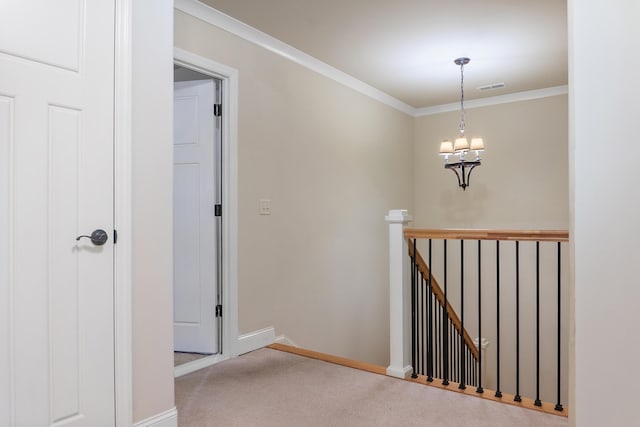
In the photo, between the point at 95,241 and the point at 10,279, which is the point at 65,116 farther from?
the point at 10,279

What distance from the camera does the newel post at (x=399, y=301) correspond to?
2.76m

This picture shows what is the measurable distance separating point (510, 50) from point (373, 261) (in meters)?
2.57

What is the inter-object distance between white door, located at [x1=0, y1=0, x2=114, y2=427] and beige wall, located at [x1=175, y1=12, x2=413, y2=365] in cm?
127

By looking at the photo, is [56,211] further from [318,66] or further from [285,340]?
[318,66]

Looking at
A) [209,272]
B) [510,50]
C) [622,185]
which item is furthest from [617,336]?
[510,50]

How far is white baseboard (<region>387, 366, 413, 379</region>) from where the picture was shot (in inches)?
108

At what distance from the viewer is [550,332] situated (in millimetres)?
5027

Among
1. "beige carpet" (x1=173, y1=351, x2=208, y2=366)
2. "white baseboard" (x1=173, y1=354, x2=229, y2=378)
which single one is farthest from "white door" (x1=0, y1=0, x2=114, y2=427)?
"beige carpet" (x1=173, y1=351, x2=208, y2=366)

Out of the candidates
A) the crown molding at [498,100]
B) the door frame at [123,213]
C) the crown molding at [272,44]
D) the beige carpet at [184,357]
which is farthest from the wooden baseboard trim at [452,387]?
the crown molding at [498,100]

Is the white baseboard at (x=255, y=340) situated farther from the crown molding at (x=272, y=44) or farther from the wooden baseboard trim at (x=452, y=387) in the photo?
the crown molding at (x=272, y=44)

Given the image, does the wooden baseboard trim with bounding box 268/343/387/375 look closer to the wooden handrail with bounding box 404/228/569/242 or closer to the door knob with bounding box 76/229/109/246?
the wooden handrail with bounding box 404/228/569/242

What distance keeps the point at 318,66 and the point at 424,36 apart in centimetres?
106

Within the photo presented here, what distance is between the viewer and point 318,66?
13.5 feet

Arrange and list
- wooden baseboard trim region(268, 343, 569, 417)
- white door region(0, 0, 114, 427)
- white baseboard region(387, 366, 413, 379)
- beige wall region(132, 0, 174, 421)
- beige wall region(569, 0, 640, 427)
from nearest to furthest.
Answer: beige wall region(569, 0, 640, 427) < white door region(0, 0, 114, 427) < beige wall region(132, 0, 174, 421) < wooden baseboard trim region(268, 343, 569, 417) < white baseboard region(387, 366, 413, 379)
